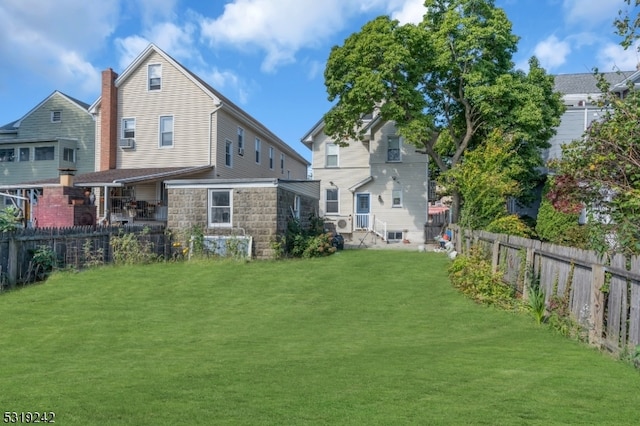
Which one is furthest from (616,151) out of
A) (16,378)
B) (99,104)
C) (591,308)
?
(99,104)

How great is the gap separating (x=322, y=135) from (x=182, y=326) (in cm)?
2185

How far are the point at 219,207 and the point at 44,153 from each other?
17990mm

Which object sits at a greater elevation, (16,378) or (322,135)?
(322,135)

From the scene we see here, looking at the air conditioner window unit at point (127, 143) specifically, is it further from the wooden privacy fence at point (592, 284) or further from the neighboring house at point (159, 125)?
the wooden privacy fence at point (592, 284)

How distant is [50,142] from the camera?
28.9 metres

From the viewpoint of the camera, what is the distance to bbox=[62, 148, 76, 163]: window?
95.1ft

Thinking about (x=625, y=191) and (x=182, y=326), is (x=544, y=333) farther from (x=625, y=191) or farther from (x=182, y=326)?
(x=182, y=326)

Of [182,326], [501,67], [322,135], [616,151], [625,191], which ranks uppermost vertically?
[501,67]

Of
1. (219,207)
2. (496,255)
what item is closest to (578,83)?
(496,255)

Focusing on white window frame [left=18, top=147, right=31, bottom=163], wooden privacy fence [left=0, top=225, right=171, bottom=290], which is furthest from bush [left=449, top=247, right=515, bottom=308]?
white window frame [left=18, top=147, right=31, bottom=163]

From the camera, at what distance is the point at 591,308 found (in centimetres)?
677

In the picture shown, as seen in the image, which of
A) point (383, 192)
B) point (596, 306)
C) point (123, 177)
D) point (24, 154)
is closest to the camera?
point (596, 306)

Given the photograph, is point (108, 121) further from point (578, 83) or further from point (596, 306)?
point (578, 83)

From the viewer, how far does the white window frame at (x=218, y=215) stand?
17844 millimetres
